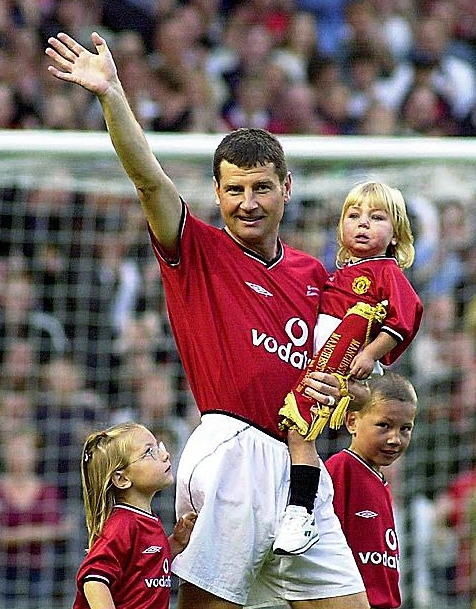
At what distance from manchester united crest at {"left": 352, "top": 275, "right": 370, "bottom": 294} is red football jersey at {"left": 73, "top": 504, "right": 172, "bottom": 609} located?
896mm

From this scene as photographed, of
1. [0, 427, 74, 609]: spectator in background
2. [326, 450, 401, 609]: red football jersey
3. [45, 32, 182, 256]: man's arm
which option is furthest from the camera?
[0, 427, 74, 609]: spectator in background

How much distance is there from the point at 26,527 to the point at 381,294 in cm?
323

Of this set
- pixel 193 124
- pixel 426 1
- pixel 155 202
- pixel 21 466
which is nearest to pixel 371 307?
pixel 155 202

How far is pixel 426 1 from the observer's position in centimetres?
1046

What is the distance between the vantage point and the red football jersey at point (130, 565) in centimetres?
385

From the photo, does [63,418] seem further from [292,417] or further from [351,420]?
[292,417]

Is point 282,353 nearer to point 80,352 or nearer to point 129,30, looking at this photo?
point 80,352

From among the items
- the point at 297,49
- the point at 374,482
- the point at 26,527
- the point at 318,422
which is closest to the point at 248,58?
the point at 297,49

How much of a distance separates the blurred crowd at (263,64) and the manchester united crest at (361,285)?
4.61 meters

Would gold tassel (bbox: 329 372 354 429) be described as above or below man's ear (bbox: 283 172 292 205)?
below

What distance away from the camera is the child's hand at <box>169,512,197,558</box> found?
3.95 m

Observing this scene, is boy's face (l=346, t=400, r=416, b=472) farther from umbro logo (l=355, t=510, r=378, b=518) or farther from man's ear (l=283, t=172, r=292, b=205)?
man's ear (l=283, t=172, r=292, b=205)

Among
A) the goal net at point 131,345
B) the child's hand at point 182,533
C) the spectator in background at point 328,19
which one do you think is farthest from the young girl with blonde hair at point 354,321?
the spectator in background at point 328,19

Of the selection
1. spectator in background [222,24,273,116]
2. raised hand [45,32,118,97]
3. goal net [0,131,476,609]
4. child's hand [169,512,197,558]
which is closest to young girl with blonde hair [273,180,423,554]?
child's hand [169,512,197,558]
